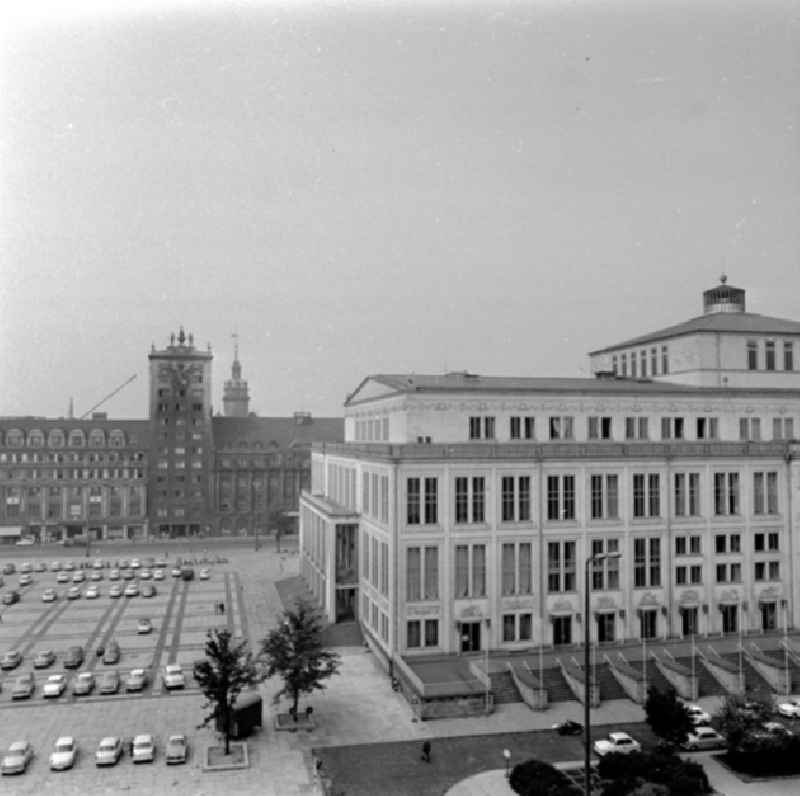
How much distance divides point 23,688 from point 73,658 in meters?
7.36

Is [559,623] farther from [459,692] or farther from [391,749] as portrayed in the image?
[391,749]

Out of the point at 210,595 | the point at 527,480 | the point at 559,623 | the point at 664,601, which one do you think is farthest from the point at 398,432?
the point at 210,595

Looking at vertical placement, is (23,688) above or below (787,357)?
below

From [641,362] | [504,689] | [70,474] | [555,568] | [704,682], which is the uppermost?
[641,362]

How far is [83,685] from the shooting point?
171 feet

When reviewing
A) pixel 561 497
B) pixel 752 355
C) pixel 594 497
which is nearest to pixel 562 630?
pixel 561 497

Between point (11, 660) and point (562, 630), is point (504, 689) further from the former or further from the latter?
point (11, 660)

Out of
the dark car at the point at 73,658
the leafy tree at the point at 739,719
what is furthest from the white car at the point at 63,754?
the leafy tree at the point at 739,719

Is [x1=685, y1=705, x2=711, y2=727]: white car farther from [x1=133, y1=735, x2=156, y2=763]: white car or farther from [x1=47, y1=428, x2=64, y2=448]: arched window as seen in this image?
[x1=47, y1=428, x2=64, y2=448]: arched window

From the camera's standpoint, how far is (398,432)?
61188 mm

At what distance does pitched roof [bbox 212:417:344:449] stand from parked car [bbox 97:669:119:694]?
92564 millimetres

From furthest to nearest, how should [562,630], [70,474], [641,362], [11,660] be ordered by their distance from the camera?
[70,474] → [641,362] → [11,660] → [562,630]

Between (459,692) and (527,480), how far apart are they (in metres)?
15.8

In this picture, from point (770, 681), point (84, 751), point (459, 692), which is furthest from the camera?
point (770, 681)
